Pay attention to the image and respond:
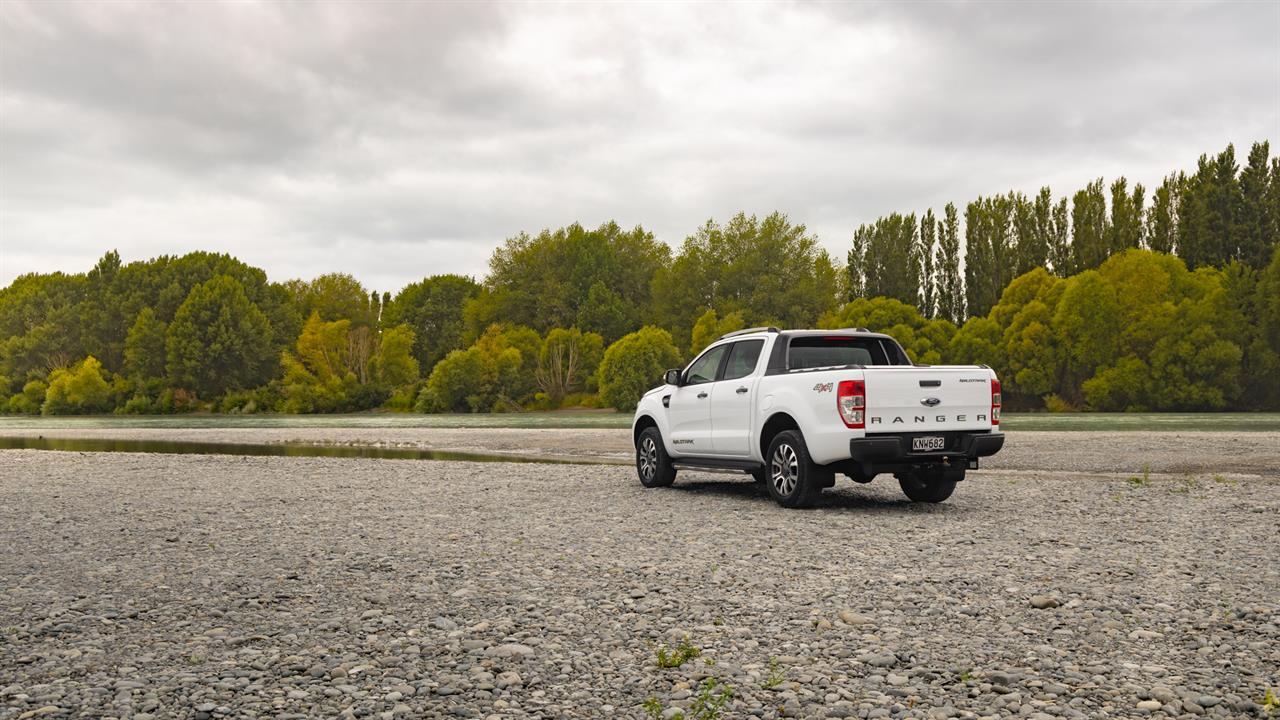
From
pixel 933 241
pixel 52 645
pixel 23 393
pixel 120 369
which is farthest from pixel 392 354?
pixel 52 645

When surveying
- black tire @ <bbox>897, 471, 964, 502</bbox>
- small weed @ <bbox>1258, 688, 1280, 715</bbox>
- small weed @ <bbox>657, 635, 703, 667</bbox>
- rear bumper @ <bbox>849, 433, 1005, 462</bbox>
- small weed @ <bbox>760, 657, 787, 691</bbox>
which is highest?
rear bumper @ <bbox>849, 433, 1005, 462</bbox>

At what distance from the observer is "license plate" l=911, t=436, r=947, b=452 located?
11.5m

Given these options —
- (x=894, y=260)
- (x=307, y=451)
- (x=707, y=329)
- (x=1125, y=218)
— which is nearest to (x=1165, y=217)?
(x=1125, y=218)

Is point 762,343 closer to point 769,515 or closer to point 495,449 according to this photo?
point 769,515

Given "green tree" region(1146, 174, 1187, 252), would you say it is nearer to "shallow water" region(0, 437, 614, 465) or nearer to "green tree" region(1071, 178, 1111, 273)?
"green tree" region(1071, 178, 1111, 273)

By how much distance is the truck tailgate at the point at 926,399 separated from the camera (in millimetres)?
11391

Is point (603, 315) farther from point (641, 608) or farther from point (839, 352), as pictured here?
point (641, 608)

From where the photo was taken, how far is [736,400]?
13.2m

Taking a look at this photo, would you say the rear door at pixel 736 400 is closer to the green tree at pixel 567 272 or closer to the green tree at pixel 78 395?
the green tree at pixel 567 272

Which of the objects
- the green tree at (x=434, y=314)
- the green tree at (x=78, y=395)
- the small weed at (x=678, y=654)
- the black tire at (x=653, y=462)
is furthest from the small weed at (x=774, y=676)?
the green tree at (x=434, y=314)

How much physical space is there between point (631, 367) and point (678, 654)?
7124 cm

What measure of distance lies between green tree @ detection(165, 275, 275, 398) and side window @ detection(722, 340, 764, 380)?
8107 centimetres

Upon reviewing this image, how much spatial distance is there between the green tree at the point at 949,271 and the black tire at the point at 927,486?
2734 inches

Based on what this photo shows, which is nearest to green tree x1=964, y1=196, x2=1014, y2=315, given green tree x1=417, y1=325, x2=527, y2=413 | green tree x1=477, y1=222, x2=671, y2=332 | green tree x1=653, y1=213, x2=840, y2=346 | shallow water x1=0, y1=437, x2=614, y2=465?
green tree x1=653, y1=213, x2=840, y2=346
